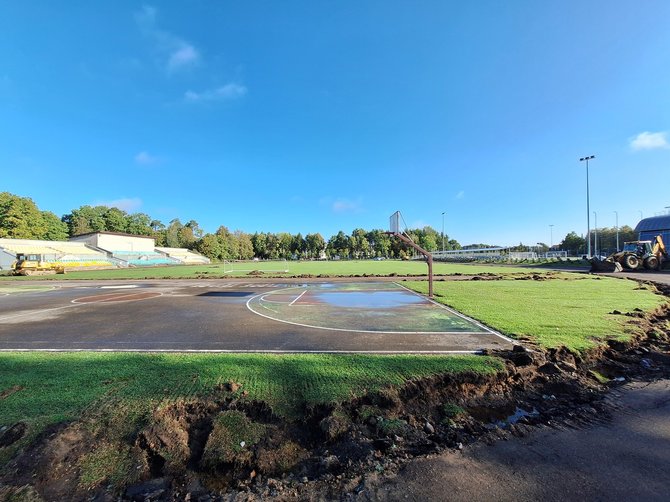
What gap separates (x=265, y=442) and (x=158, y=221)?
469 ft

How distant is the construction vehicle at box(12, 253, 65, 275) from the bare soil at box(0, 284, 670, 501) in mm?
48171

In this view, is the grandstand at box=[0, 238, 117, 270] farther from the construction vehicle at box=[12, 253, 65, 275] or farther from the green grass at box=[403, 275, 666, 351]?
the green grass at box=[403, 275, 666, 351]

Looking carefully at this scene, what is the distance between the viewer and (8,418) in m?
3.85

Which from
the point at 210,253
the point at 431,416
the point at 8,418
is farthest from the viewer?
the point at 210,253

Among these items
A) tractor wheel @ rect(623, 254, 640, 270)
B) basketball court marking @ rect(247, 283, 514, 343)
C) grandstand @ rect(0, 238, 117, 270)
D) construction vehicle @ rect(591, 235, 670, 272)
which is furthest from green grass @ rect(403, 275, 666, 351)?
grandstand @ rect(0, 238, 117, 270)

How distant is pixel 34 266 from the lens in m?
39.0

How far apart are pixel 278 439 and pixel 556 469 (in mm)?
2891

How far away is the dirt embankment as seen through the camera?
295 centimetres

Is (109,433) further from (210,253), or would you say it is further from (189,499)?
(210,253)

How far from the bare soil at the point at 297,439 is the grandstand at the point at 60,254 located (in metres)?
58.3

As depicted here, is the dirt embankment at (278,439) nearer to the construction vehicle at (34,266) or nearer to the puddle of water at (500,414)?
the puddle of water at (500,414)

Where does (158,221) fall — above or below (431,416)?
above

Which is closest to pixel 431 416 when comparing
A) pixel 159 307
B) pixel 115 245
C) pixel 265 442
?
Result: pixel 265 442

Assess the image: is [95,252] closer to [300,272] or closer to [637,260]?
[300,272]
